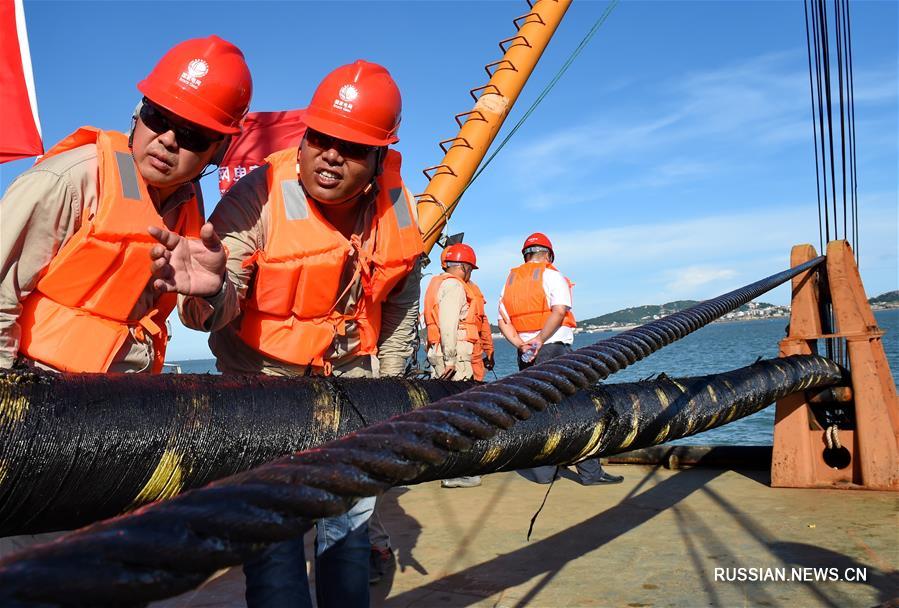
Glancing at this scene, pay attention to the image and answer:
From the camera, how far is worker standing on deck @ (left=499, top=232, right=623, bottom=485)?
6.94m

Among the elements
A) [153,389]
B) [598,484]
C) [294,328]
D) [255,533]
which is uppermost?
[294,328]

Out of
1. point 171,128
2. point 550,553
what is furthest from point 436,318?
point 171,128

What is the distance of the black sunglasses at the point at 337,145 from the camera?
2.83 metres

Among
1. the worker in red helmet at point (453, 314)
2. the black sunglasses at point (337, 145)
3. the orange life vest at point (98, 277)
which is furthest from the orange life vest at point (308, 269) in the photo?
the worker in red helmet at point (453, 314)

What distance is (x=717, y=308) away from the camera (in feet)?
10.7

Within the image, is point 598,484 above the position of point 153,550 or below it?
below

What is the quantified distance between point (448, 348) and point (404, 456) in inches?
239

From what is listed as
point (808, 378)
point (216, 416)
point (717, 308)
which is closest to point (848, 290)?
point (808, 378)

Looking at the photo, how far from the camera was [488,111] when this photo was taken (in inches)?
368

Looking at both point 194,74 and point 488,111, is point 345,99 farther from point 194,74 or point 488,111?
point 488,111

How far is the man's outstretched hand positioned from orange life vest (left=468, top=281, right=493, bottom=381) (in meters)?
6.30

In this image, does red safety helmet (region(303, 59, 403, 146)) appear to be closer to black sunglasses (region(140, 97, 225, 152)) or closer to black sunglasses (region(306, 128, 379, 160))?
black sunglasses (region(306, 128, 379, 160))

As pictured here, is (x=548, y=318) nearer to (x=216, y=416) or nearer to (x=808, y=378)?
(x=808, y=378)

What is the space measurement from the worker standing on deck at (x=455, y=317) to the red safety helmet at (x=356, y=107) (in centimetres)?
356
